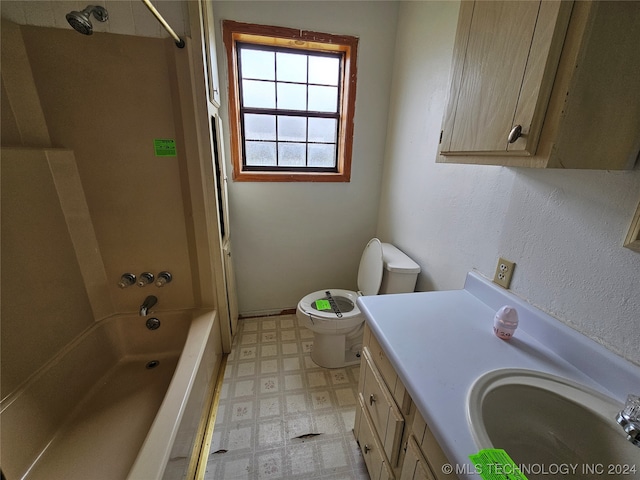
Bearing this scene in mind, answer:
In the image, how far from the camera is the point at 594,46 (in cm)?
50

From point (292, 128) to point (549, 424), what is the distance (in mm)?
2036

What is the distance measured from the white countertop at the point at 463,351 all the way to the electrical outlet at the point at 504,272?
1.1 inches

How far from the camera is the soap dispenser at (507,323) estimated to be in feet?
2.74

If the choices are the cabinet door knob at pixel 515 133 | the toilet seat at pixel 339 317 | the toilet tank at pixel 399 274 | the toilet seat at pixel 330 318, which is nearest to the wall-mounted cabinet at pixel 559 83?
the cabinet door knob at pixel 515 133

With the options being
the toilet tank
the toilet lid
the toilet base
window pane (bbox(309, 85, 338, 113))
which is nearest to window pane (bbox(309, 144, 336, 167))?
window pane (bbox(309, 85, 338, 113))

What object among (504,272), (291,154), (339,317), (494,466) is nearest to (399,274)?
(339,317)

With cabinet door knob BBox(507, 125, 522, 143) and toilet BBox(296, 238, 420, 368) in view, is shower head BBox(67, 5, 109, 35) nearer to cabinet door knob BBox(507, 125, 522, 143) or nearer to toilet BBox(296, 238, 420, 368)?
cabinet door knob BBox(507, 125, 522, 143)

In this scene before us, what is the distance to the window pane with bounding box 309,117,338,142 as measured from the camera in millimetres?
1995

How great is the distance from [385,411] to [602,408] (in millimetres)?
561

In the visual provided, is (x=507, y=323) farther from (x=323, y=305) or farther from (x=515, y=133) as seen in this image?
(x=323, y=305)

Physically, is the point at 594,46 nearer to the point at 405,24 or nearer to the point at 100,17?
the point at 405,24

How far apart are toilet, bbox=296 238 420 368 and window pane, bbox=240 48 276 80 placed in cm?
141

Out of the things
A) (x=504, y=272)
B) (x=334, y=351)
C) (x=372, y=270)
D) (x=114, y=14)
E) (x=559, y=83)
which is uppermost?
(x=114, y=14)

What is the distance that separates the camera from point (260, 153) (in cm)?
197
